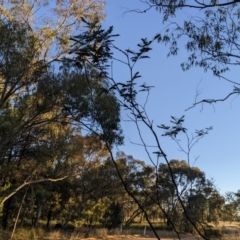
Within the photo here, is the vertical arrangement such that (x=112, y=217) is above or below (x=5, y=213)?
above

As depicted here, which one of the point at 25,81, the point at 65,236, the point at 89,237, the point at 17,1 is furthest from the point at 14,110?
the point at 89,237

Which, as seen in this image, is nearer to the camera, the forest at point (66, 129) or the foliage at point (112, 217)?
the forest at point (66, 129)

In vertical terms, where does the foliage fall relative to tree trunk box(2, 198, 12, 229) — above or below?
above

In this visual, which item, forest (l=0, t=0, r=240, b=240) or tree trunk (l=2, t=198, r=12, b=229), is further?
tree trunk (l=2, t=198, r=12, b=229)

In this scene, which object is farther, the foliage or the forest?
the foliage

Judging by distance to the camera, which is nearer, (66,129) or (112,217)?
(66,129)

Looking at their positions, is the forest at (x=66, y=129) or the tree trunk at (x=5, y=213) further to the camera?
the tree trunk at (x=5, y=213)

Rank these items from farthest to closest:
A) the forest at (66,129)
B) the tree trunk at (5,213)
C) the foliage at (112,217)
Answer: the foliage at (112,217) < the tree trunk at (5,213) < the forest at (66,129)


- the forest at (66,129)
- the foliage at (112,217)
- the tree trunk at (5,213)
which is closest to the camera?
the forest at (66,129)

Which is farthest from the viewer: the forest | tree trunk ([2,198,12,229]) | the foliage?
the foliage

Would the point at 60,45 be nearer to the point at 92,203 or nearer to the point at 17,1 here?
the point at 17,1

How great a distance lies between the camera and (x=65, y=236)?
66.6 feet

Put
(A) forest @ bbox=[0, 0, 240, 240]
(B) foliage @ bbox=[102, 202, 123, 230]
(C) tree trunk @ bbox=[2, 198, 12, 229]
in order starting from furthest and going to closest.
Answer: (B) foliage @ bbox=[102, 202, 123, 230] → (C) tree trunk @ bbox=[2, 198, 12, 229] → (A) forest @ bbox=[0, 0, 240, 240]

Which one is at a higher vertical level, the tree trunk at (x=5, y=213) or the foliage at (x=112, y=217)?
the foliage at (x=112, y=217)
